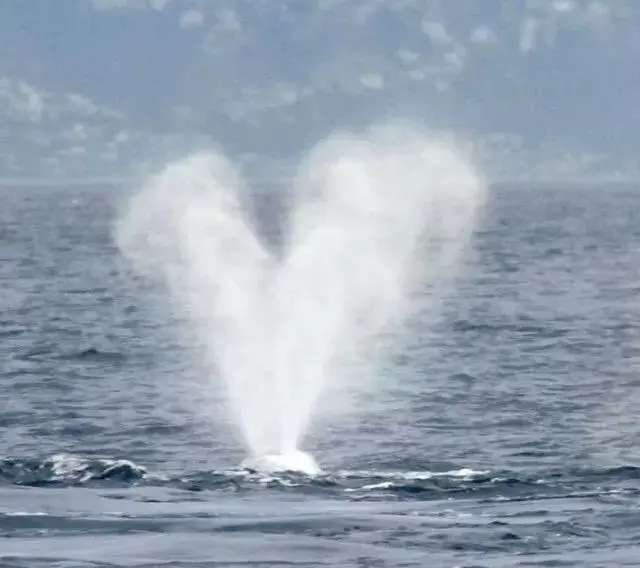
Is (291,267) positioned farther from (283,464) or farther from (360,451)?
(283,464)

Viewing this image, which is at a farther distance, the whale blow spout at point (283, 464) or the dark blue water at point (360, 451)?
the whale blow spout at point (283, 464)

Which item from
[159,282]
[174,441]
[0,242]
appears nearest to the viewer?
[174,441]

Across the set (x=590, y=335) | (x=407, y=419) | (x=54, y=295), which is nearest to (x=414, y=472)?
(x=407, y=419)

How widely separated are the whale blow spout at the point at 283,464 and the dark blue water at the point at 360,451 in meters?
0.56

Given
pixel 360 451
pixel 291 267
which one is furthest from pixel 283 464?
pixel 291 267

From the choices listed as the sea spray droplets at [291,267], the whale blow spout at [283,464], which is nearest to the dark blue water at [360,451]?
the whale blow spout at [283,464]

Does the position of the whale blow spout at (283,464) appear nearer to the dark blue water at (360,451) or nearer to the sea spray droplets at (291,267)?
the dark blue water at (360,451)

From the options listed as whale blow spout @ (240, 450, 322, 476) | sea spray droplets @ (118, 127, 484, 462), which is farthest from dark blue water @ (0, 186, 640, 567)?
sea spray droplets @ (118, 127, 484, 462)

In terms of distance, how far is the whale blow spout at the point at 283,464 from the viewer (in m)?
44.8

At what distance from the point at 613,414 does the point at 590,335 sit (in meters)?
21.8

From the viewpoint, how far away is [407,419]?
56.5m

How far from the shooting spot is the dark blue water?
36.8 metres

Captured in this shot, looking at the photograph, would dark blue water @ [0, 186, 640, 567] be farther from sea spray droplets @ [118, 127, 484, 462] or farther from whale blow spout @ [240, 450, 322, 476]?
sea spray droplets @ [118, 127, 484, 462]

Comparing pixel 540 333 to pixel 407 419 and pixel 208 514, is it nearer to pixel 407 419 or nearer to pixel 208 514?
pixel 407 419
